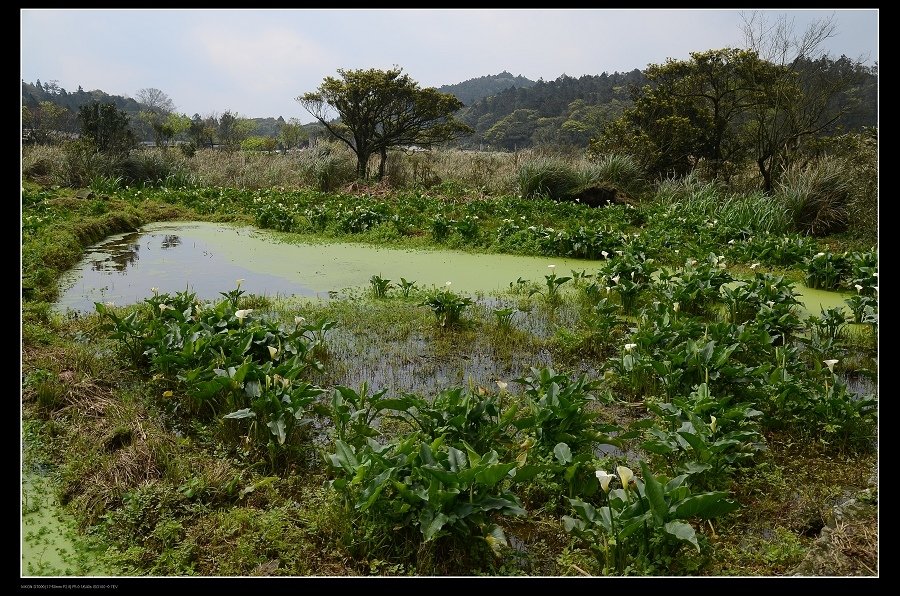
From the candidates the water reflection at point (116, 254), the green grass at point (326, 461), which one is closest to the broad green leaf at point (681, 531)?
the green grass at point (326, 461)

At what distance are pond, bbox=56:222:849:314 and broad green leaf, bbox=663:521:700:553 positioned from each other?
4437 millimetres

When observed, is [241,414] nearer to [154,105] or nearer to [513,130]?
[513,130]

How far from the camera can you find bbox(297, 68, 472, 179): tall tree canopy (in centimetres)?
1766

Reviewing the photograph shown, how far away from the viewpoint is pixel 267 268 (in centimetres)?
758

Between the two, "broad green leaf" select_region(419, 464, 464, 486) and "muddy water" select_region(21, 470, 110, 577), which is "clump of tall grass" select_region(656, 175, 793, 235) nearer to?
"broad green leaf" select_region(419, 464, 464, 486)

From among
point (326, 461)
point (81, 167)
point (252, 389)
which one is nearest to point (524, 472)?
point (326, 461)

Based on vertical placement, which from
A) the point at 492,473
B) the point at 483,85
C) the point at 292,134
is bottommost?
the point at 492,473

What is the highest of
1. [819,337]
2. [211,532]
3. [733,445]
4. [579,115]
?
[579,115]

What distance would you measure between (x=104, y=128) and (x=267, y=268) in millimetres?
12991

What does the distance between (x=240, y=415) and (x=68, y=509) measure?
2.52ft

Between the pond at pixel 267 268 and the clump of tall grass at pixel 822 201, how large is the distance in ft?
13.0
